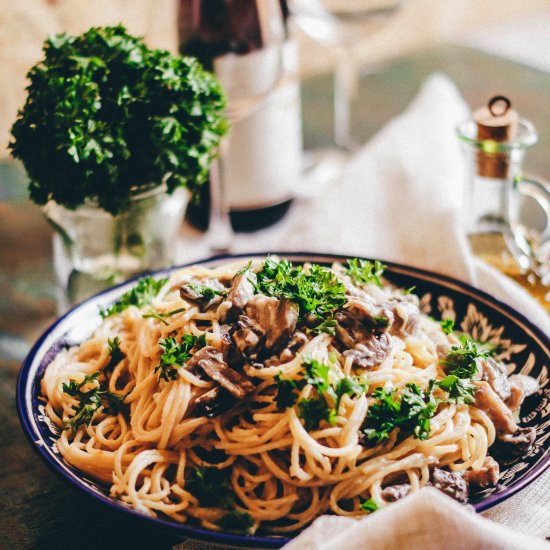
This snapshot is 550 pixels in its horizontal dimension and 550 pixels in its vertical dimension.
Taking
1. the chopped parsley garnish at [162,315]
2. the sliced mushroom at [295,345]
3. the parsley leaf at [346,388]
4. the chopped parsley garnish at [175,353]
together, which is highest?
the sliced mushroom at [295,345]

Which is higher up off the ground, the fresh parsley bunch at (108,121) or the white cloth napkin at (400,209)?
the fresh parsley bunch at (108,121)

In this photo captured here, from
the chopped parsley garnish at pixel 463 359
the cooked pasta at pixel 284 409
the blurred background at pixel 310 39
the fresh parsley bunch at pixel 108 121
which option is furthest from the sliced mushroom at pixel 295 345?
the blurred background at pixel 310 39

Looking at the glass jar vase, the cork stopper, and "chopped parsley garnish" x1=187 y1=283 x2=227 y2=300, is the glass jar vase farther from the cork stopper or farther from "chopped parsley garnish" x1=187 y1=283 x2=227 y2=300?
the cork stopper

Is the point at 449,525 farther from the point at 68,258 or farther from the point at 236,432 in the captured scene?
the point at 68,258

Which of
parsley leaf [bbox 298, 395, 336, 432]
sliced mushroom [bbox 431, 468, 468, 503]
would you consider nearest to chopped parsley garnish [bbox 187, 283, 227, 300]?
parsley leaf [bbox 298, 395, 336, 432]

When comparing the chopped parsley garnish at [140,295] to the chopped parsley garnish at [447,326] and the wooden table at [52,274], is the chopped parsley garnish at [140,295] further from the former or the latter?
the chopped parsley garnish at [447,326]

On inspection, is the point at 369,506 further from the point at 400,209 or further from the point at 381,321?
the point at 400,209

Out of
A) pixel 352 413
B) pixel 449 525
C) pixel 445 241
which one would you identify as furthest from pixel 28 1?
pixel 449 525
